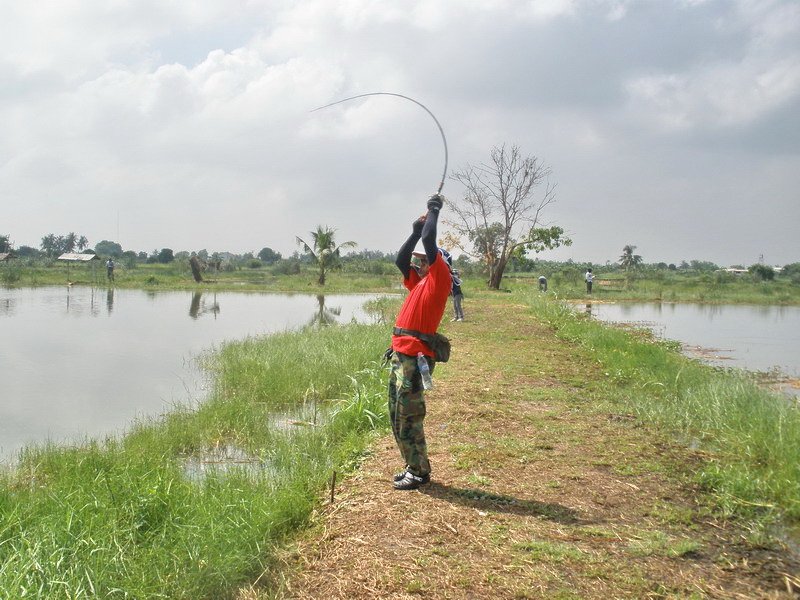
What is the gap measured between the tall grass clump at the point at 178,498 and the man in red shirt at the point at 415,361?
2.45ft

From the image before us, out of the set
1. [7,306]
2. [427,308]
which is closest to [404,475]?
[427,308]

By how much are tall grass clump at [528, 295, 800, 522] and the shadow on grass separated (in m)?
1.06

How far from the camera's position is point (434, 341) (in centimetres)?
403

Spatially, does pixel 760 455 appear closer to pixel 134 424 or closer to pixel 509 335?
pixel 134 424

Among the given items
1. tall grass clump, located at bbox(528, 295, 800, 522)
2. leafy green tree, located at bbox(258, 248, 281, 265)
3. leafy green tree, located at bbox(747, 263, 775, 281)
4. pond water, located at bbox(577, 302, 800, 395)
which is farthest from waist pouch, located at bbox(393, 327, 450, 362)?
leafy green tree, located at bbox(258, 248, 281, 265)

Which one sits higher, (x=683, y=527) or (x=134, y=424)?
(x=683, y=527)

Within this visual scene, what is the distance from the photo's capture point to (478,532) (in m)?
3.39

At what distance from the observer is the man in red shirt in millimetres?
3957

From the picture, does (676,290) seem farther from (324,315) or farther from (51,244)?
(51,244)

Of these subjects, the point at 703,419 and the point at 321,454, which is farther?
the point at 703,419

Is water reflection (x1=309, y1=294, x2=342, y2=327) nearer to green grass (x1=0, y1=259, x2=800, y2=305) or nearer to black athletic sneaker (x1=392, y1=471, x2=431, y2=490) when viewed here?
green grass (x1=0, y1=259, x2=800, y2=305)

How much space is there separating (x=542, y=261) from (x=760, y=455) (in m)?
71.5

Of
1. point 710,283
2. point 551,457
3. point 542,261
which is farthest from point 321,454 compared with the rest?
point 542,261

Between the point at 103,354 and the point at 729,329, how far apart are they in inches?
686
